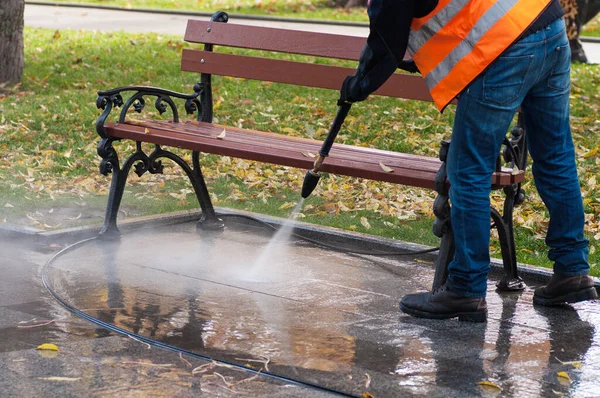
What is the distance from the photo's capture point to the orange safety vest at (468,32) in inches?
155

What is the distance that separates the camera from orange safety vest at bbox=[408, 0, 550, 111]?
12.9ft

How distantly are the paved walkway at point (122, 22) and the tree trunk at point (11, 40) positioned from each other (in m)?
6.07

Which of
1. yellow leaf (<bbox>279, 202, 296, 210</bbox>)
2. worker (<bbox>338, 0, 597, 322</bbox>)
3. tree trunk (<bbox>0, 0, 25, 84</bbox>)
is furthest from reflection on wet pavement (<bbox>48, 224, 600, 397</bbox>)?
tree trunk (<bbox>0, 0, 25, 84</bbox>)

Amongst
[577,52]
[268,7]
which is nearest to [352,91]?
[577,52]

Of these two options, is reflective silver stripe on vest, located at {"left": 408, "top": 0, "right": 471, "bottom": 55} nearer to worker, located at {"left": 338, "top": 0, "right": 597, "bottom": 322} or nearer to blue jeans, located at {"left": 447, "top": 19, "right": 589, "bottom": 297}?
worker, located at {"left": 338, "top": 0, "right": 597, "bottom": 322}

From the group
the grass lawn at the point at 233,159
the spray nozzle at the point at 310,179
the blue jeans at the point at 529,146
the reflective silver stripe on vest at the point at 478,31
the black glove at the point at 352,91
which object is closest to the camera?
the reflective silver stripe on vest at the point at 478,31

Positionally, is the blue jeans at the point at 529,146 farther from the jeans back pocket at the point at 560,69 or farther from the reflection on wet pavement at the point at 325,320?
the reflection on wet pavement at the point at 325,320

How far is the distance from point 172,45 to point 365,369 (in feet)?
34.1

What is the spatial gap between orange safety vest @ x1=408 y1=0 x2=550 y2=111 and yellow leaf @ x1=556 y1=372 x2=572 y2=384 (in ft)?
3.77

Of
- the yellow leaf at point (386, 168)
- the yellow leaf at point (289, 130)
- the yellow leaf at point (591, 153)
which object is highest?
the yellow leaf at point (386, 168)

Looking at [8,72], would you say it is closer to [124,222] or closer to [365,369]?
[124,222]

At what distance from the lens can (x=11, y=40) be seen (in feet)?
34.1

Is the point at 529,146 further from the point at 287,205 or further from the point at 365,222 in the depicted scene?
the point at 287,205

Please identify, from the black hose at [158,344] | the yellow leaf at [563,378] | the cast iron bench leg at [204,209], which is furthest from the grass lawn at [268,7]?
the yellow leaf at [563,378]
